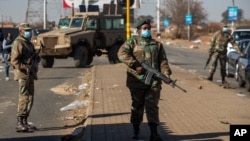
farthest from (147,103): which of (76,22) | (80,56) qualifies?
(76,22)

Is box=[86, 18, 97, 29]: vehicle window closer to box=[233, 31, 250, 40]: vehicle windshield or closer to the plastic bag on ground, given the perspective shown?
box=[233, 31, 250, 40]: vehicle windshield

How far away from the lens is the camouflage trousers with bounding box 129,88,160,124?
8234 millimetres

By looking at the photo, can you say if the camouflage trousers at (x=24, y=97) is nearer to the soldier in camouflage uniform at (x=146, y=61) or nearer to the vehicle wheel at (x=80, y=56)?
the soldier in camouflage uniform at (x=146, y=61)

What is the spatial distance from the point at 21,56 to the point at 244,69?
8727 mm

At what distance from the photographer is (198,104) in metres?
12.8

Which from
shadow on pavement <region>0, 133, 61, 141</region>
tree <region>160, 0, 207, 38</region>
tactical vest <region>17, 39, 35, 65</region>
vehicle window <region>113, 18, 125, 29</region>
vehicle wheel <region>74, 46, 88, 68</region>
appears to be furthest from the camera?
tree <region>160, 0, 207, 38</region>

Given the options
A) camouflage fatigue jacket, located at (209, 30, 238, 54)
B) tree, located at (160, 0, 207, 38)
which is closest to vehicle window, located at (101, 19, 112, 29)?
camouflage fatigue jacket, located at (209, 30, 238, 54)

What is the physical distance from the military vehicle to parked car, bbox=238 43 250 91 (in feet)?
30.7

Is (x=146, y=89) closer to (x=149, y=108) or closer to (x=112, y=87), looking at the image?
(x=149, y=108)

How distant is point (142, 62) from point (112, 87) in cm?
846

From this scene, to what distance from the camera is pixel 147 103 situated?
8273mm

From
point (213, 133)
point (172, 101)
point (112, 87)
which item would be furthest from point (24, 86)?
point (112, 87)

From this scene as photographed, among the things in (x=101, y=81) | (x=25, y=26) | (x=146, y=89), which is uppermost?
(x=25, y=26)

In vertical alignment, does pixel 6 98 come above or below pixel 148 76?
below
